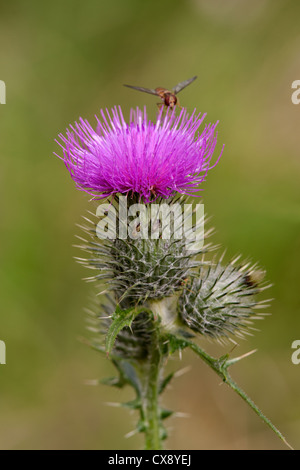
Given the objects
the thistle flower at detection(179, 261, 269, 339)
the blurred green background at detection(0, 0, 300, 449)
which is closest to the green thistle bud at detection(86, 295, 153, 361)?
the thistle flower at detection(179, 261, 269, 339)

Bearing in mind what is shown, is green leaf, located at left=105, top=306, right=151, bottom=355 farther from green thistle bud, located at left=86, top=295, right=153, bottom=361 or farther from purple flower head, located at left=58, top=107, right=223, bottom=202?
purple flower head, located at left=58, top=107, right=223, bottom=202

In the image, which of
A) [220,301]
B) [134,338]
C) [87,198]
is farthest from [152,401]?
[87,198]

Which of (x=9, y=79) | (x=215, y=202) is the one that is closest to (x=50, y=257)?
(x=215, y=202)

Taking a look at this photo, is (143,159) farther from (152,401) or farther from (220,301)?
(152,401)

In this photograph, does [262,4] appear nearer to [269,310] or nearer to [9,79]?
[9,79]

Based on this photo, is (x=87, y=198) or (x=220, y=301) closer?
(x=220, y=301)

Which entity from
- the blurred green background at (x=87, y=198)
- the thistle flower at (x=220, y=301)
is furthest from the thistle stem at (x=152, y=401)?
the blurred green background at (x=87, y=198)
